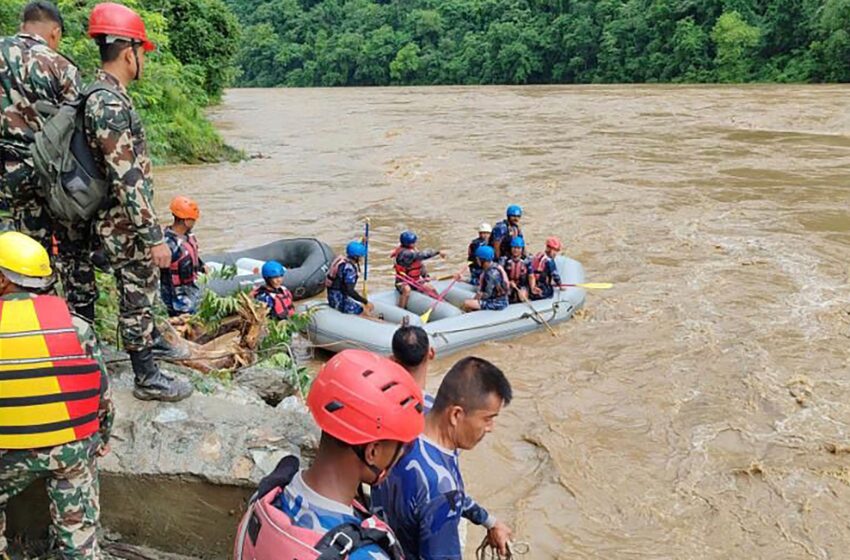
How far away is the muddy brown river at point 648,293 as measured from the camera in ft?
15.8

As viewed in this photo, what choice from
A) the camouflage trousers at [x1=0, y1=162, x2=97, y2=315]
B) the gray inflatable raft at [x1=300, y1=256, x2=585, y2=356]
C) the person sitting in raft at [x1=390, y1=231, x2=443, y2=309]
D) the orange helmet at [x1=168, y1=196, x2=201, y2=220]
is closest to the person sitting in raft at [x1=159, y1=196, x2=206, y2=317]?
the orange helmet at [x1=168, y1=196, x2=201, y2=220]

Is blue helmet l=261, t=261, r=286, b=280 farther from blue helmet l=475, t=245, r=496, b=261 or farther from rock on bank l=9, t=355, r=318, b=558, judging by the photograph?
rock on bank l=9, t=355, r=318, b=558

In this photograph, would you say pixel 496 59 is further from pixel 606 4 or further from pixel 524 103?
pixel 524 103

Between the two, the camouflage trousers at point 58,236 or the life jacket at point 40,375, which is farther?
the camouflage trousers at point 58,236

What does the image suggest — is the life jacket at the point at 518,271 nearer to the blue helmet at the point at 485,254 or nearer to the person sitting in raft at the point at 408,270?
the blue helmet at the point at 485,254

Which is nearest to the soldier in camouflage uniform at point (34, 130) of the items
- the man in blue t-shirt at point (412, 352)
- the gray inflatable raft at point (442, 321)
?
the man in blue t-shirt at point (412, 352)

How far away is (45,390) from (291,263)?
7.43 m

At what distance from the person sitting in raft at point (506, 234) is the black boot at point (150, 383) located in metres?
5.90

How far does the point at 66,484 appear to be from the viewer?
7.23 ft

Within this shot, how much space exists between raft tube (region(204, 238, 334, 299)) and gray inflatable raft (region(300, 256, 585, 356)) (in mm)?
502

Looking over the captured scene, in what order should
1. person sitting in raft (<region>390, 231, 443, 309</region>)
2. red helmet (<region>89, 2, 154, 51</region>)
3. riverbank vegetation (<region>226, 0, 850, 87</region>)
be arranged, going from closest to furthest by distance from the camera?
red helmet (<region>89, 2, 154, 51</region>), person sitting in raft (<region>390, 231, 443, 309</region>), riverbank vegetation (<region>226, 0, 850, 87</region>)

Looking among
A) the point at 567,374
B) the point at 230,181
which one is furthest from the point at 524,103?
the point at 567,374

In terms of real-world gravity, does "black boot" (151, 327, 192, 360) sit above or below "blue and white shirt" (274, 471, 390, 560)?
below

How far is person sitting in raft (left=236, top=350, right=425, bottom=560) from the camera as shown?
1.52 m
